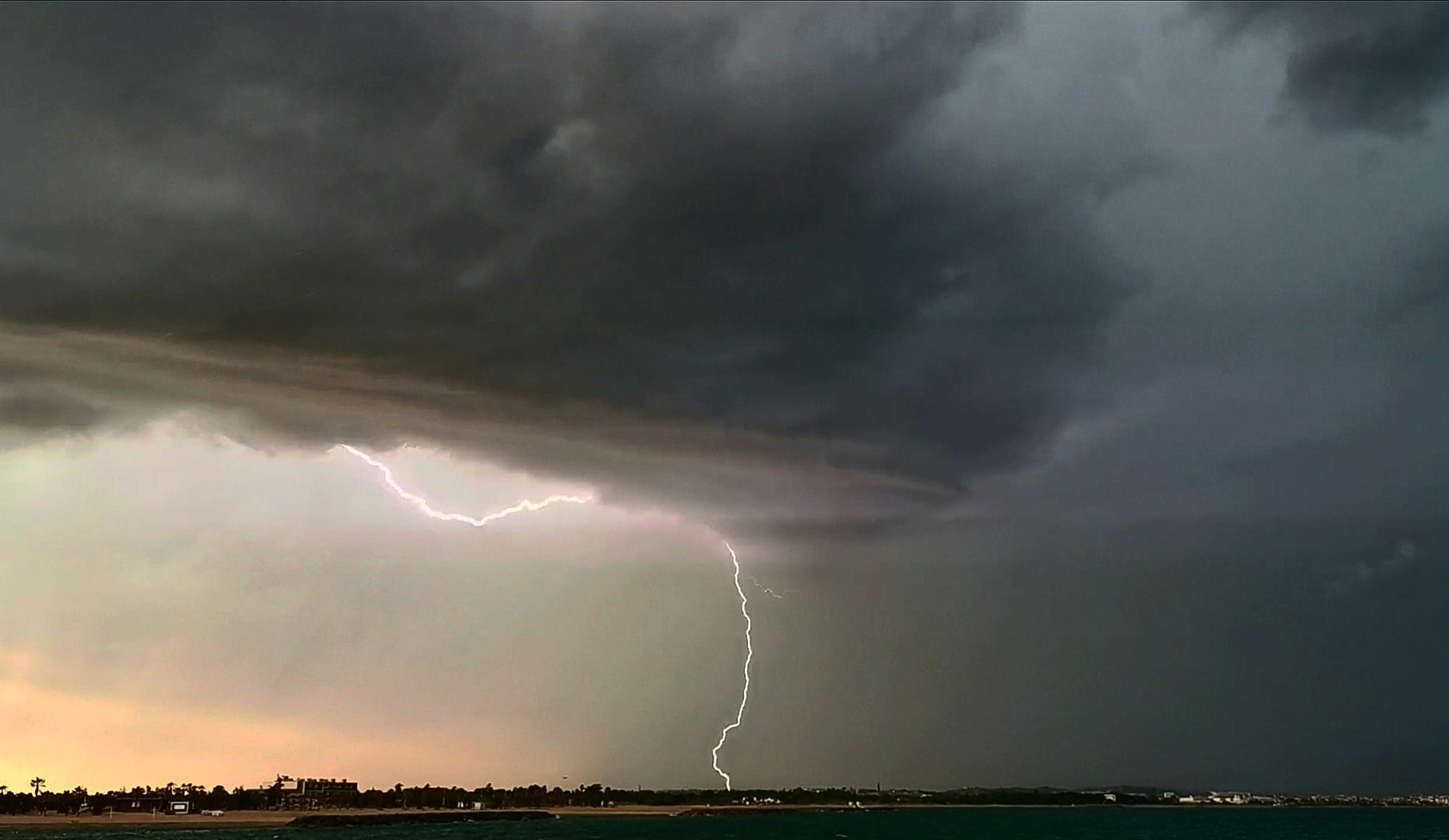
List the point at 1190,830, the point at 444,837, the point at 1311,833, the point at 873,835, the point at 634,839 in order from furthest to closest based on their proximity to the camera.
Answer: the point at 1190,830 < the point at 1311,833 < the point at 873,835 < the point at 444,837 < the point at 634,839

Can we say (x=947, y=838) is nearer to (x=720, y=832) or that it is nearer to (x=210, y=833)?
(x=720, y=832)

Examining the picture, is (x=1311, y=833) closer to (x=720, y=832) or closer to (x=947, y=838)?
(x=947, y=838)

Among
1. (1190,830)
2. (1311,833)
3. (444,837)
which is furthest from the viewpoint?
(1190,830)

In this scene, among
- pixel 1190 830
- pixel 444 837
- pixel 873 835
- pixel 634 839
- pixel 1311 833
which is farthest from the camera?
pixel 1190 830

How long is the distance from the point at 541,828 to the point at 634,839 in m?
48.3

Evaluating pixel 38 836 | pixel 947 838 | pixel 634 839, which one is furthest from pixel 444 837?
pixel 947 838

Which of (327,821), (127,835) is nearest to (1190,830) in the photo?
(327,821)

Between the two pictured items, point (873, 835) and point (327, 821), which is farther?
point (327, 821)

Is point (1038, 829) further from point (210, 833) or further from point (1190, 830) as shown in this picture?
point (210, 833)

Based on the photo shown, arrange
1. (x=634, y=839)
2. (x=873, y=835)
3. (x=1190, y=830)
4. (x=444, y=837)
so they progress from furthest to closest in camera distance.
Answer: (x=1190, y=830) < (x=873, y=835) < (x=444, y=837) < (x=634, y=839)

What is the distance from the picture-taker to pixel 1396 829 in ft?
643

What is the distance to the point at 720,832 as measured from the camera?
578ft

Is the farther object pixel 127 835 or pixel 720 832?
pixel 720 832

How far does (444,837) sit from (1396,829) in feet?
558
